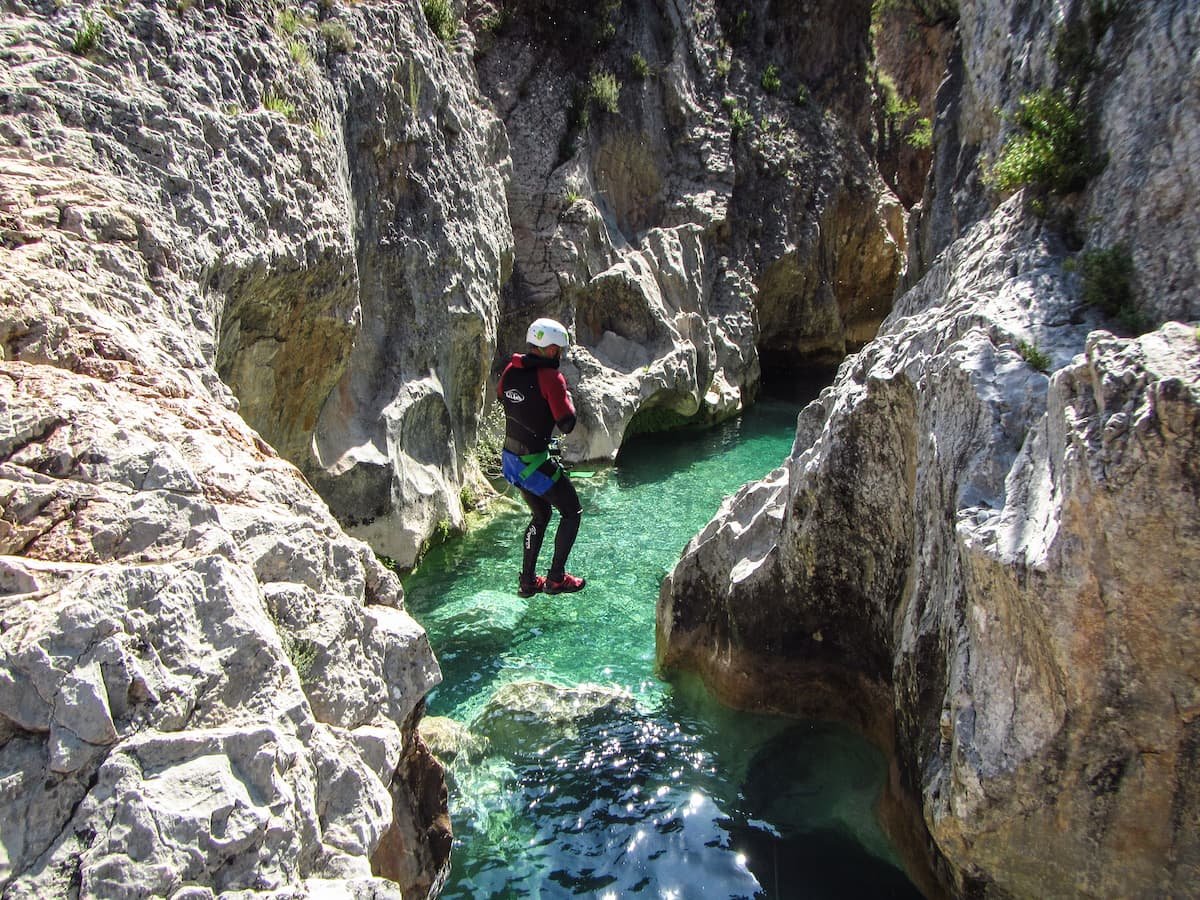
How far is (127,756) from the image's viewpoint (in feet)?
10.4

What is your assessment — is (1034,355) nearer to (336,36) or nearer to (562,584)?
(562,584)

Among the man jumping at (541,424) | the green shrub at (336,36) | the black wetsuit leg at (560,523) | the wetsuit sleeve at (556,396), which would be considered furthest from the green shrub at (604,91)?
the black wetsuit leg at (560,523)

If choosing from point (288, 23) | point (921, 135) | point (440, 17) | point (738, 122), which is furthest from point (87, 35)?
point (921, 135)

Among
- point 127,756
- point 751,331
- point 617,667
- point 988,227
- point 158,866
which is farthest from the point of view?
point 751,331

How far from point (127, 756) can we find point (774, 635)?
5760mm

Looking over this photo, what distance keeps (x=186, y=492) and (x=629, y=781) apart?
15.2ft

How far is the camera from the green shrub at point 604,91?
18594mm

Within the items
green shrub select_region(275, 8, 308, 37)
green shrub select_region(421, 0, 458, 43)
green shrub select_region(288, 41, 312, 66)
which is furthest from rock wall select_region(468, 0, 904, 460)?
green shrub select_region(288, 41, 312, 66)

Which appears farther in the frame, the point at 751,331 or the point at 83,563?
the point at 751,331

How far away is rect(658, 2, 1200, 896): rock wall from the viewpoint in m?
4.06

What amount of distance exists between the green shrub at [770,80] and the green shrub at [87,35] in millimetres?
19665

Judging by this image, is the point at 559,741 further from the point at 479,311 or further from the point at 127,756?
the point at 479,311

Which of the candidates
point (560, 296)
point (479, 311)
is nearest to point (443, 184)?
point (479, 311)

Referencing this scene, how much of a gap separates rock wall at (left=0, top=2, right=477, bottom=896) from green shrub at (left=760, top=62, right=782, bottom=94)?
1571 centimetres
